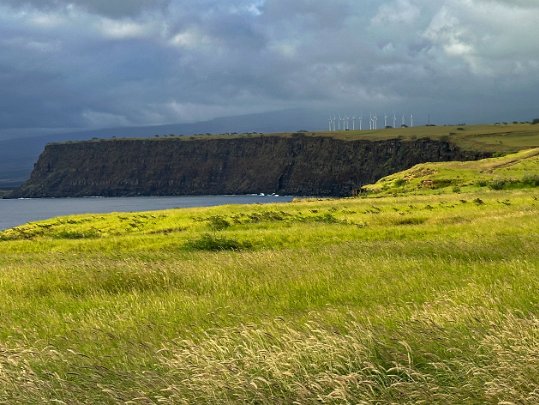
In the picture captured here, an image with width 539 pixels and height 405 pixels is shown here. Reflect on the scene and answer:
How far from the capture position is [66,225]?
5088cm

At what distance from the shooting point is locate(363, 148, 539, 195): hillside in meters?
68.2

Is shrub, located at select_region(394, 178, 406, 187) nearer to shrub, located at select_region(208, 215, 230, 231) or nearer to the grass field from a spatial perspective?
shrub, located at select_region(208, 215, 230, 231)

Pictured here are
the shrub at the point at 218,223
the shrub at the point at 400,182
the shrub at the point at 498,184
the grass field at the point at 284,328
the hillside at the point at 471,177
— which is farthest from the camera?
the shrub at the point at 400,182

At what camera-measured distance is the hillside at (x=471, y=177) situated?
224ft

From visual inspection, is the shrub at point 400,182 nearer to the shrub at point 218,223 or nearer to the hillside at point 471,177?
the hillside at point 471,177

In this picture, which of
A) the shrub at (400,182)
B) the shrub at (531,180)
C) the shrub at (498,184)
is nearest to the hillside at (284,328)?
the shrub at (498,184)

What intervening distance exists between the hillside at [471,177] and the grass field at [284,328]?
153ft

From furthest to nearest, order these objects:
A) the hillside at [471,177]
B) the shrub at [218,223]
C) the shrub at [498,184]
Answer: the hillside at [471,177] < the shrub at [498,184] < the shrub at [218,223]

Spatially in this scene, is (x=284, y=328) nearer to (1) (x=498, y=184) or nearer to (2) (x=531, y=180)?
(1) (x=498, y=184)

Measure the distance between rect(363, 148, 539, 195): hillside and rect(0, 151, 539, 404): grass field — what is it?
153ft

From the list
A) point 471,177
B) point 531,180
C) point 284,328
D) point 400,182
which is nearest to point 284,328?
point 284,328

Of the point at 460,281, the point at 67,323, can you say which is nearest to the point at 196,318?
the point at 67,323

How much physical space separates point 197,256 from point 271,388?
671 inches

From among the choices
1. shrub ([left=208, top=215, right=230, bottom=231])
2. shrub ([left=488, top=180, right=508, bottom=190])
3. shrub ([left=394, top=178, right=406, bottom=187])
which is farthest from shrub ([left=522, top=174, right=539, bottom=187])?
shrub ([left=208, top=215, right=230, bottom=231])
